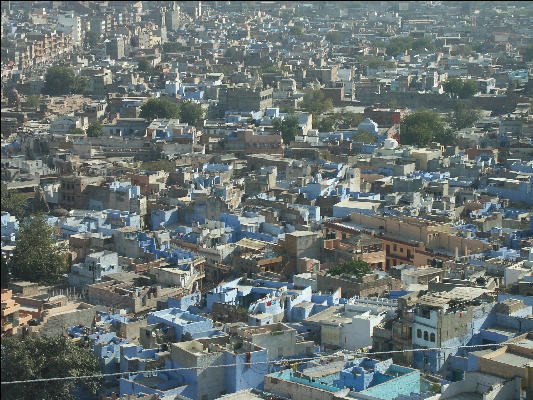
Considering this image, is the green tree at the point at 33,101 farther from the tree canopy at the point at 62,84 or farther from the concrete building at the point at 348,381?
the concrete building at the point at 348,381

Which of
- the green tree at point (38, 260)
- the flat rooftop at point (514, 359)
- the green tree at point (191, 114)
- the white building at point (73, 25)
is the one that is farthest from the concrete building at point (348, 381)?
the white building at point (73, 25)

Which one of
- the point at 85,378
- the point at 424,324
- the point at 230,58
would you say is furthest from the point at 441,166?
the point at 230,58

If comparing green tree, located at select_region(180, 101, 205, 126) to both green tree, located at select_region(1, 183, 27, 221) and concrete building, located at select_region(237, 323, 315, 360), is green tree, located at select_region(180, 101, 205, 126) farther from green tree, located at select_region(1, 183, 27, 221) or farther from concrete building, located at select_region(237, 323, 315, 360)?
concrete building, located at select_region(237, 323, 315, 360)

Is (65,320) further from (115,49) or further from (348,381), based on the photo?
(115,49)

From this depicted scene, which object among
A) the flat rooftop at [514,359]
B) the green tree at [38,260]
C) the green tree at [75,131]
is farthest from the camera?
the green tree at [75,131]

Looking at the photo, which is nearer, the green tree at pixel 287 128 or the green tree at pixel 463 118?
the green tree at pixel 287 128
